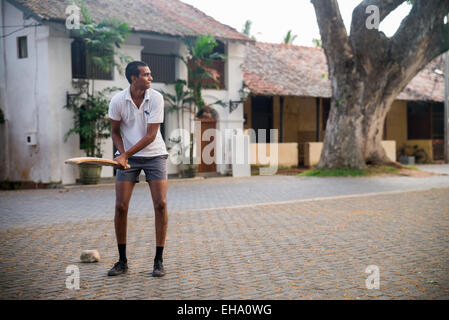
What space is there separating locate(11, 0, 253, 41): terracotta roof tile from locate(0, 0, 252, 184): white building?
0.10ft

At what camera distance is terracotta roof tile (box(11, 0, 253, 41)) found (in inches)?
673

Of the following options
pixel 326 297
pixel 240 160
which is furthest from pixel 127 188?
pixel 240 160

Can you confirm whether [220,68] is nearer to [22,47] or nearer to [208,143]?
[208,143]

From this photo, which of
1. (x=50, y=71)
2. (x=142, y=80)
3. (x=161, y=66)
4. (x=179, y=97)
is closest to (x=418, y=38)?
(x=179, y=97)

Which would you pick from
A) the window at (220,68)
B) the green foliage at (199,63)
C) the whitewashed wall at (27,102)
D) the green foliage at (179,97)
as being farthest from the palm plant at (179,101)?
the whitewashed wall at (27,102)

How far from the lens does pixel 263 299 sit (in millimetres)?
4156

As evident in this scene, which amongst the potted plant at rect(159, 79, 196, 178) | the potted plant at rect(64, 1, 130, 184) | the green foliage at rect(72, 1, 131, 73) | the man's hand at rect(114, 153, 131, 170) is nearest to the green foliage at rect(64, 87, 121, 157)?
the potted plant at rect(64, 1, 130, 184)

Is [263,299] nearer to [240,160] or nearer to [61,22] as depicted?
[61,22]

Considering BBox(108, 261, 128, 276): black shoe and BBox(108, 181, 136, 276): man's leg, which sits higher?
BBox(108, 181, 136, 276): man's leg

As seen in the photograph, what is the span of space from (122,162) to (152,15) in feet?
52.5

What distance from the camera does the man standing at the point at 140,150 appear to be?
5.02m

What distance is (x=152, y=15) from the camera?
19844 mm

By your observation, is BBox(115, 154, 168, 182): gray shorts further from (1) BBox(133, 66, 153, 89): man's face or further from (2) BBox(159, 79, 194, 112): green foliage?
(2) BBox(159, 79, 194, 112): green foliage
